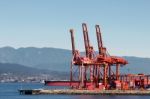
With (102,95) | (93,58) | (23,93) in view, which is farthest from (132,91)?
(23,93)

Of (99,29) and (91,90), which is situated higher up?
(99,29)

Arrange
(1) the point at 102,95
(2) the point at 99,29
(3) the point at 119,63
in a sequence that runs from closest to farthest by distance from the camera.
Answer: (1) the point at 102,95
(3) the point at 119,63
(2) the point at 99,29

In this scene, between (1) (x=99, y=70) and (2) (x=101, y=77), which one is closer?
(1) (x=99, y=70)

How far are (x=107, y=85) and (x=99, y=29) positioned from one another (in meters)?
20.3

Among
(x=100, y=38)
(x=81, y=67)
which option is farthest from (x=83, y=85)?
(x=100, y=38)

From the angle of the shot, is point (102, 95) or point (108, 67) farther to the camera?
point (108, 67)

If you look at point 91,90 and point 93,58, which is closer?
point 91,90

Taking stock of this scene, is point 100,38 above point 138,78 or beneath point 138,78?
above

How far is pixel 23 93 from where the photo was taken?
168 meters

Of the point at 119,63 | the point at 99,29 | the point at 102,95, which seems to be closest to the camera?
the point at 102,95

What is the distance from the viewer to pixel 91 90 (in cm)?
15262

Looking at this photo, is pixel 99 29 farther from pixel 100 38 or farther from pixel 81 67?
pixel 81 67

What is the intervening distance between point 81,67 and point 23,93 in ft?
67.8

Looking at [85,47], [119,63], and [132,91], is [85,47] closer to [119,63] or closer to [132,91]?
[119,63]
